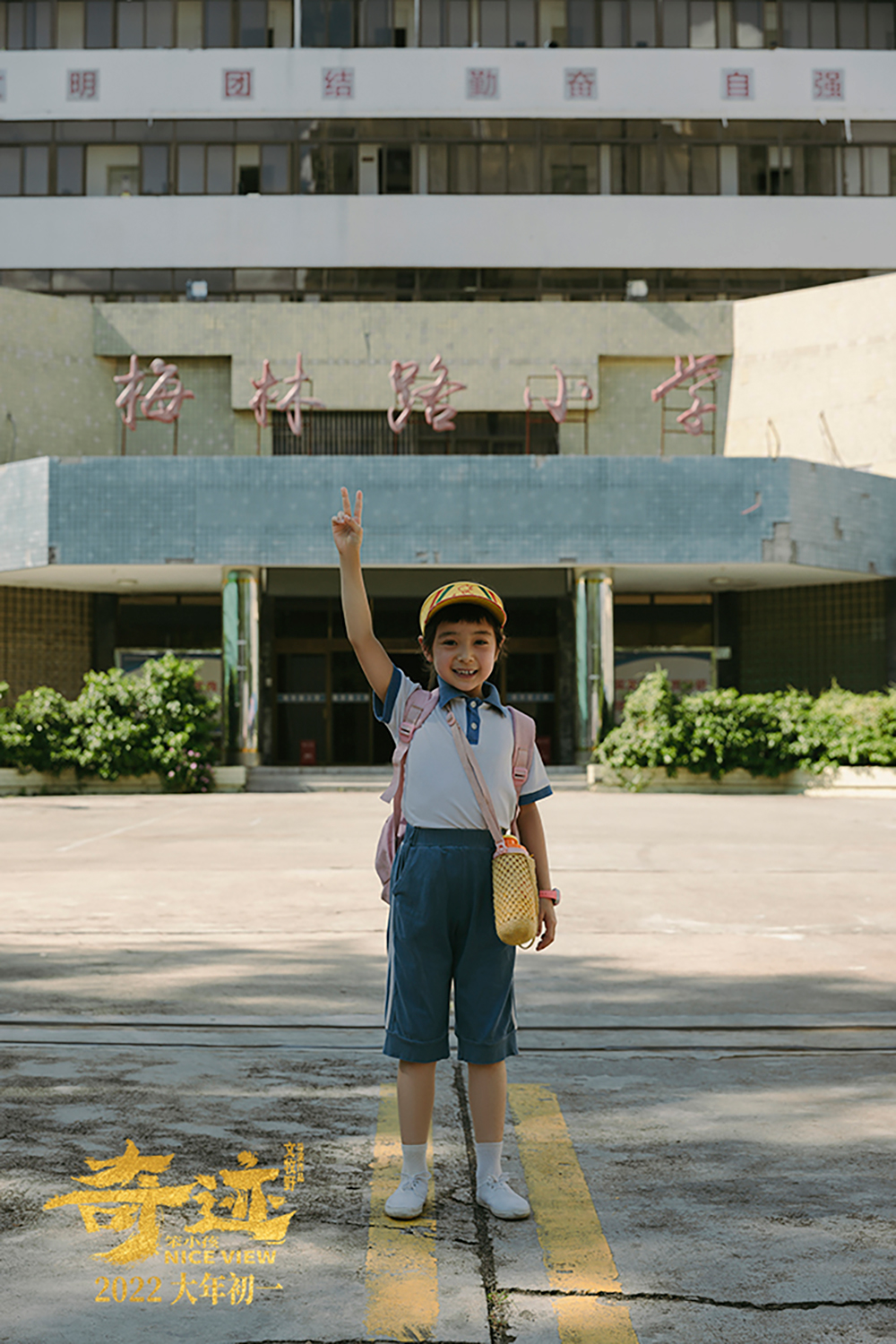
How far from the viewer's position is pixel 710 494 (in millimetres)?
25844

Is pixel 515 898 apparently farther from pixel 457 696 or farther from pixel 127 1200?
pixel 127 1200

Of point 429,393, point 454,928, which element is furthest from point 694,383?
point 454,928

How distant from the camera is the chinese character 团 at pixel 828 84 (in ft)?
110

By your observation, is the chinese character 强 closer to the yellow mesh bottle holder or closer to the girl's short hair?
the yellow mesh bottle holder

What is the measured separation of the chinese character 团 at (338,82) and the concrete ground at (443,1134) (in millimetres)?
28552

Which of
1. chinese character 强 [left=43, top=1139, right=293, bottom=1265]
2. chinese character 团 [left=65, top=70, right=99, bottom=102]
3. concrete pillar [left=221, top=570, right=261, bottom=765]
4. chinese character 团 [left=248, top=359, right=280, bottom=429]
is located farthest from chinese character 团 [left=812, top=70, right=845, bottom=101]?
chinese character 强 [left=43, top=1139, right=293, bottom=1265]

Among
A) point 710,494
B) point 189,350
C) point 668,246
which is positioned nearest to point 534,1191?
point 710,494

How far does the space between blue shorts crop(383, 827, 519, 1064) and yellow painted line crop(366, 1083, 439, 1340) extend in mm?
408

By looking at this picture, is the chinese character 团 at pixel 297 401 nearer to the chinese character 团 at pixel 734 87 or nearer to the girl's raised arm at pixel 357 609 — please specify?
the chinese character 团 at pixel 734 87

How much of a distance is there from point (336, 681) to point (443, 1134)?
25801mm

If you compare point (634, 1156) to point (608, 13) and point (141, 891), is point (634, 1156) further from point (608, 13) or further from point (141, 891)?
point (608, 13)

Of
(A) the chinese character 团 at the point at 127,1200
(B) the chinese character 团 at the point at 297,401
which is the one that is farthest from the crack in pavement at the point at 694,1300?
(B) the chinese character 团 at the point at 297,401

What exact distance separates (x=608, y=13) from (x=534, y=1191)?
115 ft

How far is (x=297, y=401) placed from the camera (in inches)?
1120
